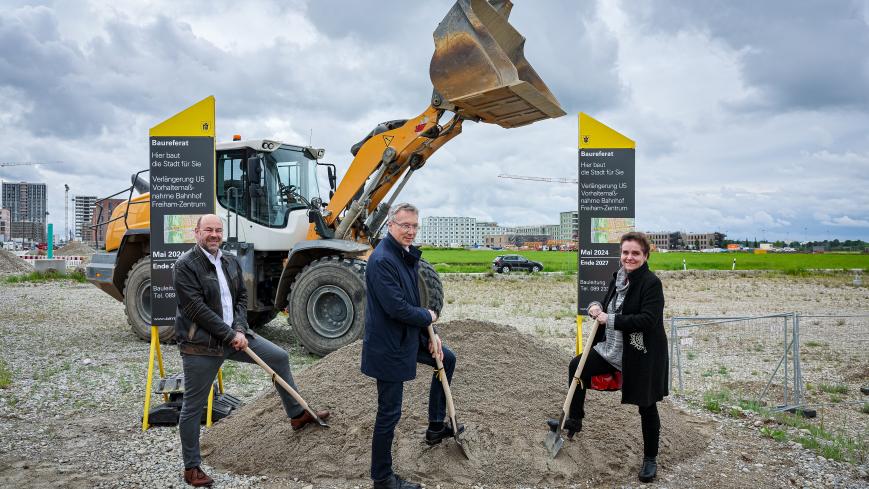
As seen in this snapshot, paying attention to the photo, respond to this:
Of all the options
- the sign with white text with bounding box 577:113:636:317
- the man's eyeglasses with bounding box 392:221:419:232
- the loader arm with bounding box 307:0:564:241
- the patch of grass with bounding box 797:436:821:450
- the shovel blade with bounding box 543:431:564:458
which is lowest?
the patch of grass with bounding box 797:436:821:450

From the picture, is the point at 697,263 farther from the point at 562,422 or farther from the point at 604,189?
the point at 562,422

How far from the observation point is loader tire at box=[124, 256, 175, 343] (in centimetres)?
1088

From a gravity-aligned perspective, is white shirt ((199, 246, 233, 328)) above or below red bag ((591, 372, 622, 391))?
above

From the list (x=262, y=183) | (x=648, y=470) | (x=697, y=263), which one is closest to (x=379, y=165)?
(x=262, y=183)

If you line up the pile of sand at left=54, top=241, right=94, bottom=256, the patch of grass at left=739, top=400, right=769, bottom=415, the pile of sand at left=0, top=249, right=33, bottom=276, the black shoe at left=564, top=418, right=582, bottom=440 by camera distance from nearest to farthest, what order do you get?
the black shoe at left=564, top=418, right=582, bottom=440 < the patch of grass at left=739, top=400, right=769, bottom=415 < the pile of sand at left=0, top=249, right=33, bottom=276 < the pile of sand at left=54, top=241, right=94, bottom=256

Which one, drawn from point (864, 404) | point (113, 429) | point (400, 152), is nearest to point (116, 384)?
point (113, 429)

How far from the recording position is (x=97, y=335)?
12.1 meters

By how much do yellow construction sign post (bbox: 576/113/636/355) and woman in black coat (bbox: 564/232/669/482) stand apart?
2.33m

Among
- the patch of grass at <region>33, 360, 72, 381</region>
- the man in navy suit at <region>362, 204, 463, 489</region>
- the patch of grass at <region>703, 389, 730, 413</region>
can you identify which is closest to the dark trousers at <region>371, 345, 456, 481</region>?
the man in navy suit at <region>362, 204, 463, 489</region>

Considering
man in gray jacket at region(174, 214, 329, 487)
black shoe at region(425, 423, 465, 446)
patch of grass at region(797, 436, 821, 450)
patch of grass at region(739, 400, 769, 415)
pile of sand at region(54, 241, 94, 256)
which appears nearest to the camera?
man in gray jacket at region(174, 214, 329, 487)

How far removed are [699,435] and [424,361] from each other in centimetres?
288

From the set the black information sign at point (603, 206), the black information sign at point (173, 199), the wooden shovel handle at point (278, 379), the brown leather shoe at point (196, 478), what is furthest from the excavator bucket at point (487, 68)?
the brown leather shoe at point (196, 478)

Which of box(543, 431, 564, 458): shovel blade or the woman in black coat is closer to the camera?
the woman in black coat

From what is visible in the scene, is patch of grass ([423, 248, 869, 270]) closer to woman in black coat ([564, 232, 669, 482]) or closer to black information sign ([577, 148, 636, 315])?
black information sign ([577, 148, 636, 315])
